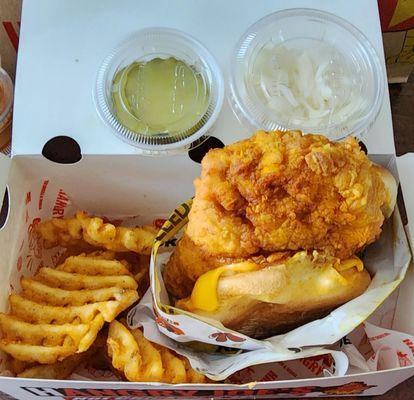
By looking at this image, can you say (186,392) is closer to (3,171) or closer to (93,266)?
(93,266)

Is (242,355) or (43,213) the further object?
(43,213)

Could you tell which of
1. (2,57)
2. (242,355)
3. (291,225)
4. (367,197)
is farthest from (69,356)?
(2,57)

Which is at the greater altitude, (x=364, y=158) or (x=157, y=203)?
(x=364, y=158)

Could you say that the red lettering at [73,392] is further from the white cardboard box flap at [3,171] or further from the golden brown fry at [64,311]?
the white cardboard box flap at [3,171]

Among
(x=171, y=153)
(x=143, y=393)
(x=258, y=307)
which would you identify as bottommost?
(x=143, y=393)

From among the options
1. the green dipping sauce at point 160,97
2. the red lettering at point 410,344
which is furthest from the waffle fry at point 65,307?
the red lettering at point 410,344

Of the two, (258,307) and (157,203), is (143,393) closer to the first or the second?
(258,307)
